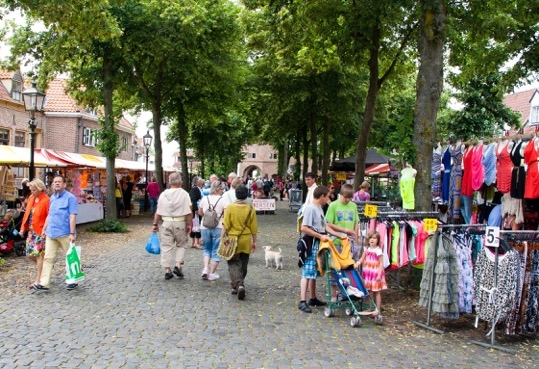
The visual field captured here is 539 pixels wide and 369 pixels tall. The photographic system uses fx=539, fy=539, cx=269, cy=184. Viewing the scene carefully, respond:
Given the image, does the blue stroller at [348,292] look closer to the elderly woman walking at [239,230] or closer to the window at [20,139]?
the elderly woman walking at [239,230]

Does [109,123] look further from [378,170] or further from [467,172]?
[378,170]

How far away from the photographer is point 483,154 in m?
10.5

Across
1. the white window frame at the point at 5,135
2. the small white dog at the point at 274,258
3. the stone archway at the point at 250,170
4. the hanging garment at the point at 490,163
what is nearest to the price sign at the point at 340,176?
the small white dog at the point at 274,258

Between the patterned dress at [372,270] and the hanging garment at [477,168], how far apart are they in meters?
4.08

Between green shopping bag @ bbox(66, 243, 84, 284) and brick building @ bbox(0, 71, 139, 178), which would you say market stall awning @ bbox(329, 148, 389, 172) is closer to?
brick building @ bbox(0, 71, 139, 178)

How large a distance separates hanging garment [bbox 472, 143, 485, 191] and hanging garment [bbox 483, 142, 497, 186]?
5.7 inches

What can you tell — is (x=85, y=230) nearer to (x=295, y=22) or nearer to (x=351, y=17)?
(x=295, y=22)

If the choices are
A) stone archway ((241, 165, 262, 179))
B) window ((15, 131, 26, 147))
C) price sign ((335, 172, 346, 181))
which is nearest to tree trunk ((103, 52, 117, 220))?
price sign ((335, 172, 346, 181))

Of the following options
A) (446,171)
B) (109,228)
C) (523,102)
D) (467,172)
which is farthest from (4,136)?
(523,102)

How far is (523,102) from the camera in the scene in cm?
4203

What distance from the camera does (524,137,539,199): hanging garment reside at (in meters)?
8.55

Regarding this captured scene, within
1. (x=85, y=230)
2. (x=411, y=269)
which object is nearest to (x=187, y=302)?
(x=411, y=269)

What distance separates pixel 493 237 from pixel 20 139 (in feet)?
109

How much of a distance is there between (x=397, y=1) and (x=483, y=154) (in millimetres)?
4386
